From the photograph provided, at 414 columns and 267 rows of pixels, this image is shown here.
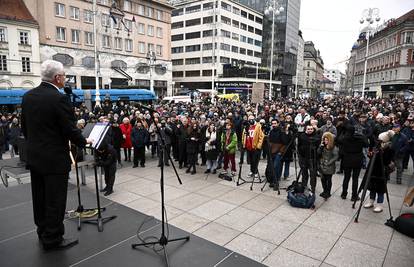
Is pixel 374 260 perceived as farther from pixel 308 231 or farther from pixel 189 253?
pixel 189 253

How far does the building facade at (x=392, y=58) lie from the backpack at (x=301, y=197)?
49789mm

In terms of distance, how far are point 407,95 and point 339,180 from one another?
43387 millimetres

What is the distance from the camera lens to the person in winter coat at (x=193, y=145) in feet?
32.7

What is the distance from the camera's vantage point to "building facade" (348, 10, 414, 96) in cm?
5422

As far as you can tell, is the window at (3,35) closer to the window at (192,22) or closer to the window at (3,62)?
the window at (3,62)

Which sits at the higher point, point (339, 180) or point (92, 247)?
point (92, 247)

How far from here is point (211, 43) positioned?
65312 millimetres

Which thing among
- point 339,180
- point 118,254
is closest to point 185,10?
point 339,180

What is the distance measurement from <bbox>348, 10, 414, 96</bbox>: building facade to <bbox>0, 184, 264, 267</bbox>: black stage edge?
175 feet

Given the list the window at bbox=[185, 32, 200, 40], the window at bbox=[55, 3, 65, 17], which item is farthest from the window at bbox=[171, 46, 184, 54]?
the window at bbox=[55, 3, 65, 17]

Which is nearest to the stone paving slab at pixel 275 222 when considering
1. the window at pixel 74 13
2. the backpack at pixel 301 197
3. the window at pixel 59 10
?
the backpack at pixel 301 197

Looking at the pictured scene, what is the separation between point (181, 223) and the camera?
18.8 ft

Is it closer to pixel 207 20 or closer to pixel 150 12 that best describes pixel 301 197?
pixel 150 12

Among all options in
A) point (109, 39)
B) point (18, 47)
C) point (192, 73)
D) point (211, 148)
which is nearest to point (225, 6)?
point (192, 73)
